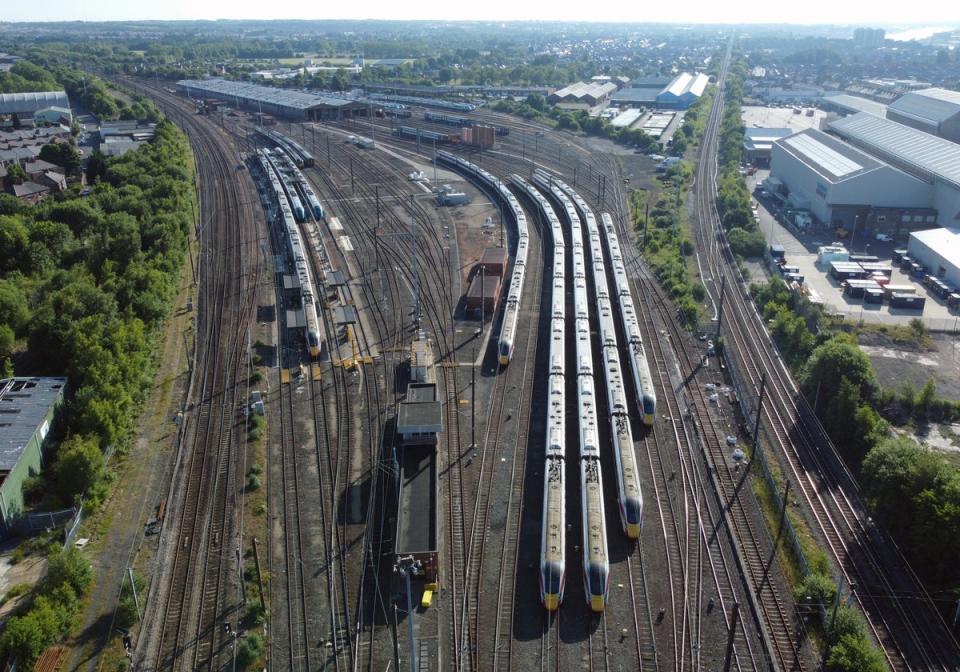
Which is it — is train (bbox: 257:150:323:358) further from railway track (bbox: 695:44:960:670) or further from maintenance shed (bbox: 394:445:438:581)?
railway track (bbox: 695:44:960:670)

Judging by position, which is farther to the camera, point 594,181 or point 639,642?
point 594,181

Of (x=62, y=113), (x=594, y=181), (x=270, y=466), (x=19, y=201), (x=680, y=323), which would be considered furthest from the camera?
(x=62, y=113)

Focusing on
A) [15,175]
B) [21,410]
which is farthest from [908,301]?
[15,175]

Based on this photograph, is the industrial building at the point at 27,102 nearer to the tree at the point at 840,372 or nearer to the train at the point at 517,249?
the train at the point at 517,249

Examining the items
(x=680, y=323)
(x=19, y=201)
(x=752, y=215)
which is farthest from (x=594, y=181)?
(x=19, y=201)

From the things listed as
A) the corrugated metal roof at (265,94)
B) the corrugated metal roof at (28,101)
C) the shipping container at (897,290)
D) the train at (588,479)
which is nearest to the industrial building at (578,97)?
the corrugated metal roof at (265,94)

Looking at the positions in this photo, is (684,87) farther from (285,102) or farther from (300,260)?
(300,260)

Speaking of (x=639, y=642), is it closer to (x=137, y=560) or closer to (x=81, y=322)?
(x=137, y=560)
